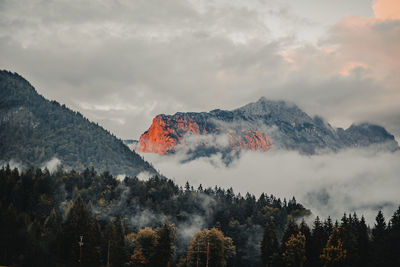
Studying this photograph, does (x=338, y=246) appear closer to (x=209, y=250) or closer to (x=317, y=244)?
(x=317, y=244)

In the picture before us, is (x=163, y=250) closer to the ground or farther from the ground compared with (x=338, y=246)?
closer to the ground

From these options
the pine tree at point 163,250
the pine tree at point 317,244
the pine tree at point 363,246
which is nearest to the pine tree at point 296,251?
the pine tree at point 317,244

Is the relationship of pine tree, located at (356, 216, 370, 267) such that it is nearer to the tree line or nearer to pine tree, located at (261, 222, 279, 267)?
the tree line

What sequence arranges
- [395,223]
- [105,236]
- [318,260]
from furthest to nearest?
1. [105,236]
2. [318,260]
3. [395,223]

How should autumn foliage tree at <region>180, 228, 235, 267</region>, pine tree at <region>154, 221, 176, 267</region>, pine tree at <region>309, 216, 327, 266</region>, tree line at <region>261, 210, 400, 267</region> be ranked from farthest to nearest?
1. autumn foliage tree at <region>180, 228, 235, 267</region>
2. pine tree at <region>154, 221, 176, 267</region>
3. pine tree at <region>309, 216, 327, 266</region>
4. tree line at <region>261, 210, 400, 267</region>

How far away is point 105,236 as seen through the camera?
13275 centimetres

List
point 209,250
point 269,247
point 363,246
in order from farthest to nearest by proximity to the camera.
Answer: point 269,247
point 209,250
point 363,246

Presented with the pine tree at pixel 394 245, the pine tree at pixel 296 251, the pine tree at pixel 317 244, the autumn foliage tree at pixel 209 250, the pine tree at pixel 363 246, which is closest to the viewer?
the pine tree at pixel 394 245

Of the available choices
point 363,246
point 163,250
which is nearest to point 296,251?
point 363,246

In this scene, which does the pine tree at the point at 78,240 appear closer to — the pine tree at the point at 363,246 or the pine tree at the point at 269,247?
the pine tree at the point at 269,247

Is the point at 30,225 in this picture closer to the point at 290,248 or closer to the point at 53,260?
the point at 53,260

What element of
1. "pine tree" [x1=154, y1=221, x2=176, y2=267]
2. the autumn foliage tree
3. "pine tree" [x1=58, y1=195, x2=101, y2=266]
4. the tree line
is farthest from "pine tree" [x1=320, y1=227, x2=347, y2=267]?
"pine tree" [x1=58, y1=195, x2=101, y2=266]

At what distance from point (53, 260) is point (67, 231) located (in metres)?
9.15

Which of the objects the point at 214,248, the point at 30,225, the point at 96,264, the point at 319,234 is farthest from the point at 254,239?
the point at 30,225
